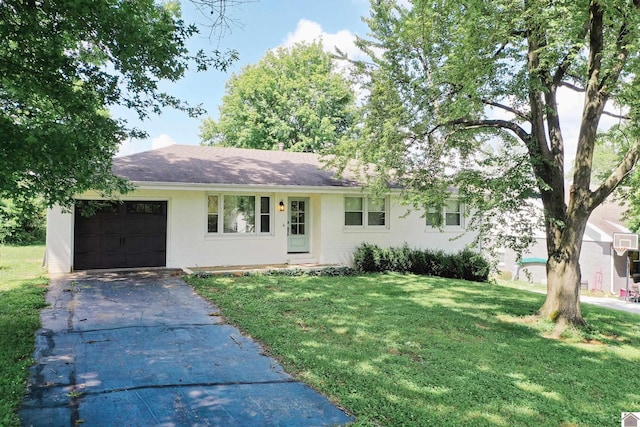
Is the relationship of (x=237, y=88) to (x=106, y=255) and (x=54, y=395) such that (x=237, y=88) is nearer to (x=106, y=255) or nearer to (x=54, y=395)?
(x=106, y=255)

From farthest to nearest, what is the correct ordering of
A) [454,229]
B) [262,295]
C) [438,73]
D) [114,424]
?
[454,229], [262,295], [438,73], [114,424]

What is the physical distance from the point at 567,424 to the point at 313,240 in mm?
10706

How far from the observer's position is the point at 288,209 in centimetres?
1399

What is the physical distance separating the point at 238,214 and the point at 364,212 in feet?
14.7

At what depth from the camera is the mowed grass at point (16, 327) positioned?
12.8 feet

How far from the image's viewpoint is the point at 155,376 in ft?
14.9

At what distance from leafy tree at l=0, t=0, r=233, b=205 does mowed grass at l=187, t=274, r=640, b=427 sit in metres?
3.48

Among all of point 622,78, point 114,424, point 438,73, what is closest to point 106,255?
point 114,424

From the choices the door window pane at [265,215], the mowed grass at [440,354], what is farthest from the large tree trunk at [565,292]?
the door window pane at [265,215]

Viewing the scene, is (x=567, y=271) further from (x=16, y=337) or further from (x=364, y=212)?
(x=16, y=337)

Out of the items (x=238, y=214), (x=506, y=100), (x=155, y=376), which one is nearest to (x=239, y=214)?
(x=238, y=214)

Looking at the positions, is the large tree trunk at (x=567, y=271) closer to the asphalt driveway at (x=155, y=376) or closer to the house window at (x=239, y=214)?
the asphalt driveway at (x=155, y=376)

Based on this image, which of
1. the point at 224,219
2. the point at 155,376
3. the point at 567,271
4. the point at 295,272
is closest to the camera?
the point at 155,376

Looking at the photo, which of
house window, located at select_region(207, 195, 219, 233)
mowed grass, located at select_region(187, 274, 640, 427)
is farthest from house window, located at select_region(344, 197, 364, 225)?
mowed grass, located at select_region(187, 274, 640, 427)
